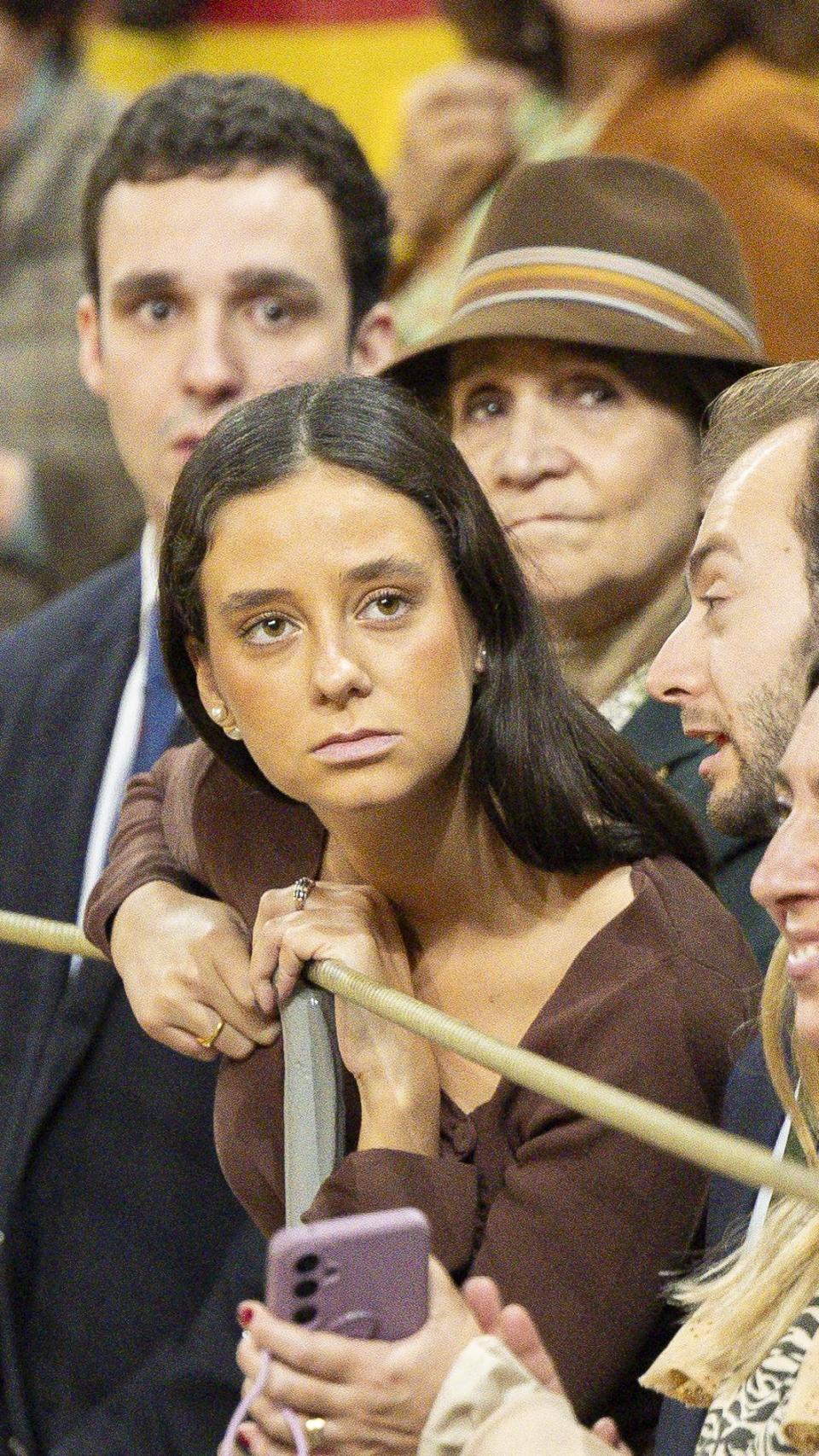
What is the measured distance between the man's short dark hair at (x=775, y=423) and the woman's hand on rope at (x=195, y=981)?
1.38 ft

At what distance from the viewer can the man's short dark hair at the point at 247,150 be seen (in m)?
2.02

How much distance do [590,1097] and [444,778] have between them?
0.39 metres

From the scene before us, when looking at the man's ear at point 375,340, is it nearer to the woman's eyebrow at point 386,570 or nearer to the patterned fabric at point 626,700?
the patterned fabric at point 626,700

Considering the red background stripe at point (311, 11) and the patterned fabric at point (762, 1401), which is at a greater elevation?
the red background stripe at point (311, 11)

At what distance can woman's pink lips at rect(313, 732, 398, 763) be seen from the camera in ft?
4.02

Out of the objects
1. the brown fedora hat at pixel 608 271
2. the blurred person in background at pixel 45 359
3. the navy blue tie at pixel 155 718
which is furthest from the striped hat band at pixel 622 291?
the blurred person in background at pixel 45 359

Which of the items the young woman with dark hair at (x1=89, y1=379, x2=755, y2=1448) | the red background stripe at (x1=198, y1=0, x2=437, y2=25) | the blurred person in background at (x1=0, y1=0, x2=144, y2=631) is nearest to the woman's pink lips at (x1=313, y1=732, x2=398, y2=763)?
the young woman with dark hair at (x1=89, y1=379, x2=755, y2=1448)

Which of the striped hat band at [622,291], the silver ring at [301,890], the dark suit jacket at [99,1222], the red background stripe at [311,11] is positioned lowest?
the dark suit jacket at [99,1222]

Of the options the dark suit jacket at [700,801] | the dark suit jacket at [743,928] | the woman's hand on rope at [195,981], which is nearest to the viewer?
the dark suit jacket at [743,928]

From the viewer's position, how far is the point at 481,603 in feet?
4.28

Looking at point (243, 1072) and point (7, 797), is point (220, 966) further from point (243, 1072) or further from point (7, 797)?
point (7, 797)

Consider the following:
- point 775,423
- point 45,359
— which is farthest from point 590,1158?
point 45,359

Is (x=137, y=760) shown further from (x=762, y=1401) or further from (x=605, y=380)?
(x=762, y=1401)

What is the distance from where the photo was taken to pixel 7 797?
6.70 feet
